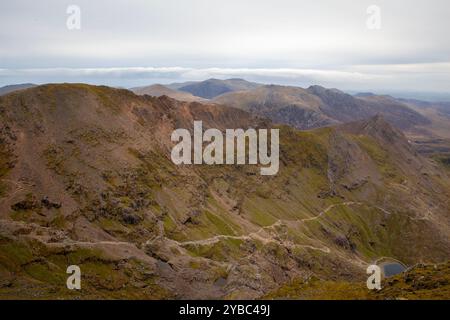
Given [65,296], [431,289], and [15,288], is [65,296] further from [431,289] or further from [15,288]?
[431,289]

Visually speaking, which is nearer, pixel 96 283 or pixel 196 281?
pixel 96 283
